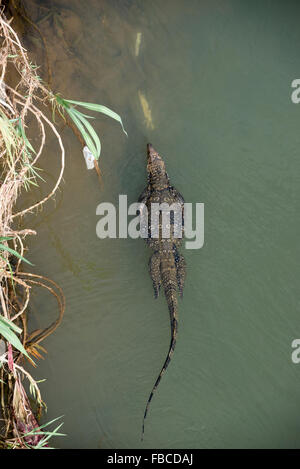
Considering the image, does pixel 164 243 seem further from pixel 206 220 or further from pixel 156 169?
pixel 156 169

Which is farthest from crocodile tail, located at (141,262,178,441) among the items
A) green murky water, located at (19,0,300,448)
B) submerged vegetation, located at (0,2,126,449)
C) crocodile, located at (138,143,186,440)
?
submerged vegetation, located at (0,2,126,449)

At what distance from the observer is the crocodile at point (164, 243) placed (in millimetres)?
3727

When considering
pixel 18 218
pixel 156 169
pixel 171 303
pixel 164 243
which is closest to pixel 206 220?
pixel 164 243

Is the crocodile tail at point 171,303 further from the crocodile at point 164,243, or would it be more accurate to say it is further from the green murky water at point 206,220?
the green murky water at point 206,220

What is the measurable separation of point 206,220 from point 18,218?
1711mm

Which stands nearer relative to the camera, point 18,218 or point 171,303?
point 171,303

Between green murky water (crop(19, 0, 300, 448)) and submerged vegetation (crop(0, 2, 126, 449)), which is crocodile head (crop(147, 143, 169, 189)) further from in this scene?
submerged vegetation (crop(0, 2, 126, 449))

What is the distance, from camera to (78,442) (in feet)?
12.7

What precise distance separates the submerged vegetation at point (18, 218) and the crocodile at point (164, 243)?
1.75ft

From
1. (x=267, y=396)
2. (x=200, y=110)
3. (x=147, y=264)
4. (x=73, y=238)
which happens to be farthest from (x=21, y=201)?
(x=267, y=396)

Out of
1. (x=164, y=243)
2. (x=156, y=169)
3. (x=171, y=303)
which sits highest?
(x=156, y=169)

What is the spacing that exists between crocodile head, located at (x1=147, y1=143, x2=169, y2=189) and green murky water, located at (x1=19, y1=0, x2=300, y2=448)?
125 millimetres

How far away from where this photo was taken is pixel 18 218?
3.86 meters
